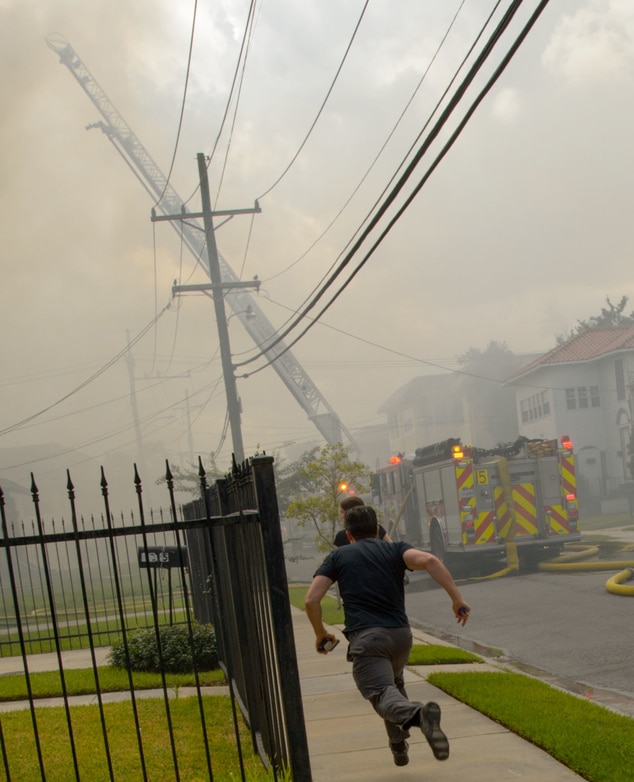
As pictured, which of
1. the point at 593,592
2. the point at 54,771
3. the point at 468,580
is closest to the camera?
the point at 54,771

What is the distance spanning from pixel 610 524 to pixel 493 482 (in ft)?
62.9

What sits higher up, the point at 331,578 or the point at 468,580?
the point at 331,578

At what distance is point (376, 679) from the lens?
18.3 ft

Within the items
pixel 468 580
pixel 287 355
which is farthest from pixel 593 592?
pixel 287 355

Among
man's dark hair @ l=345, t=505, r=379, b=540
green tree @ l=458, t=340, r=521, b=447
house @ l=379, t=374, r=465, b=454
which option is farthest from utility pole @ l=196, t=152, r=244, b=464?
house @ l=379, t=374, r=465, b=454

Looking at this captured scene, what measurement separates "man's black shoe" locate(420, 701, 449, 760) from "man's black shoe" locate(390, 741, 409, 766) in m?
0.82

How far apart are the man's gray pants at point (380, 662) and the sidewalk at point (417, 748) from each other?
1.43ft

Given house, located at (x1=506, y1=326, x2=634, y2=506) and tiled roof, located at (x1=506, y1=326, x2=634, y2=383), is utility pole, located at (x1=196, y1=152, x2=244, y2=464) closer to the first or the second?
tiled roof, located at (x1=506, y1=326, x2=634, y2=383)

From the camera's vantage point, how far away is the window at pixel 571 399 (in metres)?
53.6

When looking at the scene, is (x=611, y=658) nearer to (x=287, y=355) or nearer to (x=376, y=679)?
(x=376, y=679)

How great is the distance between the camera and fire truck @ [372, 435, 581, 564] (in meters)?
21.2

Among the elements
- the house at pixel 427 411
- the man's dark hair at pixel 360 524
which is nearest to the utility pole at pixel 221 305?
the man's dark hair at pixel 360 524

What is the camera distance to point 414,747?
659 centimetres

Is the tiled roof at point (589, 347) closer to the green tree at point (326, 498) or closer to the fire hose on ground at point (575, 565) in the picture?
the fire hose on ground at point (575, 565)
